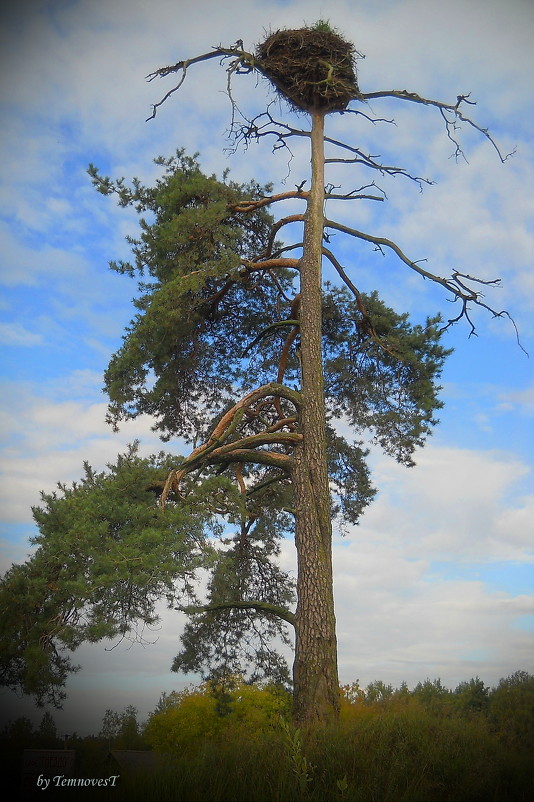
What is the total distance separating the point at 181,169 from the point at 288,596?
862 cm

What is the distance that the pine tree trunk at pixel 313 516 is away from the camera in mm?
9180

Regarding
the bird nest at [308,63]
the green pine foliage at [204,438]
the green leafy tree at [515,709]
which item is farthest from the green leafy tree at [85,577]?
the bird nest at [308,63]

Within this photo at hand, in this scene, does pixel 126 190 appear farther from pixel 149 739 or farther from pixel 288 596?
pixel 149 739

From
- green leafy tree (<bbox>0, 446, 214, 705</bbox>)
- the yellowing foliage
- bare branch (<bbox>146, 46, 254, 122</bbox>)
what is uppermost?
bare branch (<bbox>146, 46, 254, 122</bbox>)

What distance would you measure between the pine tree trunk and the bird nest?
736 mm

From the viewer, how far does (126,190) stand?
1219 centimetres

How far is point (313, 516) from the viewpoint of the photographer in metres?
10.3

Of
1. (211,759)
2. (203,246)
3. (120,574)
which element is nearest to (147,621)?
(120,574)

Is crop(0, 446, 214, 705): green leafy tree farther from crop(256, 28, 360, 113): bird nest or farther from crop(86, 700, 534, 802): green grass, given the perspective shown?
crop(256, 28, 360, 113): bird nest

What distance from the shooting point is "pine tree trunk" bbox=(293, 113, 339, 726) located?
9.18m

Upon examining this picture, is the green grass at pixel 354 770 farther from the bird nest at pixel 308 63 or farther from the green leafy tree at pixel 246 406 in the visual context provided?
the bird nest at pixel 308 63

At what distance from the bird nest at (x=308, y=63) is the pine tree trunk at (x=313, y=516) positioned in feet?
2.41

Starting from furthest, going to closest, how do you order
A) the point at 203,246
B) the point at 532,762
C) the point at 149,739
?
the point at 149,739 → the point at 203,246 → the point at 532,762

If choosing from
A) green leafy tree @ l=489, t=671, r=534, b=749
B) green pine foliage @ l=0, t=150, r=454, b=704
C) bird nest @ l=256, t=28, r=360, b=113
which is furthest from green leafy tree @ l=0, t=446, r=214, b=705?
bird nest @ l=256, t=28, r=360, b=113
